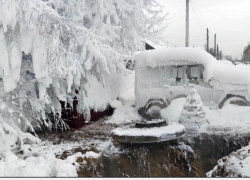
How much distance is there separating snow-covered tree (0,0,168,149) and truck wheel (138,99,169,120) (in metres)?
1.63

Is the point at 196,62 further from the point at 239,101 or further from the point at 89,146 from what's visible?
the point at 89,146

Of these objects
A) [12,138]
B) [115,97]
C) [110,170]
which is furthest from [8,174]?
[115,97]

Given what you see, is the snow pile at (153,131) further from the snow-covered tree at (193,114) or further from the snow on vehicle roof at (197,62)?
the snow on vehicle roof at (197,62)

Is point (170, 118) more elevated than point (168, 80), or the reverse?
point (168, 80)

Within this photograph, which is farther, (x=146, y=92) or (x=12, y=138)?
(x=146, y=92)

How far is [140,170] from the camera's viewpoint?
5.96 meters

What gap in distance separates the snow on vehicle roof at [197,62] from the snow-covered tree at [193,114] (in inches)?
66.3

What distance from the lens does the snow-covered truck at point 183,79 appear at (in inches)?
368

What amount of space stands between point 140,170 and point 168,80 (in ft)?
16.0

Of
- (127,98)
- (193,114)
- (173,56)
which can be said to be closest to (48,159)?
(193,114)

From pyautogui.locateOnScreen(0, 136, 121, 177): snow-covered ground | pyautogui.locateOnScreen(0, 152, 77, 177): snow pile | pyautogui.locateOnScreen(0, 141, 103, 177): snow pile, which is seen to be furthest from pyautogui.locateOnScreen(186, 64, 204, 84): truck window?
pyautogui.locateOnScreen(0, 152, 77, 177): snow pile

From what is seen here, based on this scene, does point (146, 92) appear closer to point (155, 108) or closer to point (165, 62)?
point (155, 108)

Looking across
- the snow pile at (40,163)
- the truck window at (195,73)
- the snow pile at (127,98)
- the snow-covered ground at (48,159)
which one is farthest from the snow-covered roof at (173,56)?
the snow pile at (40,163)

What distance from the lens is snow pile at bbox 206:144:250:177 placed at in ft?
16.3
